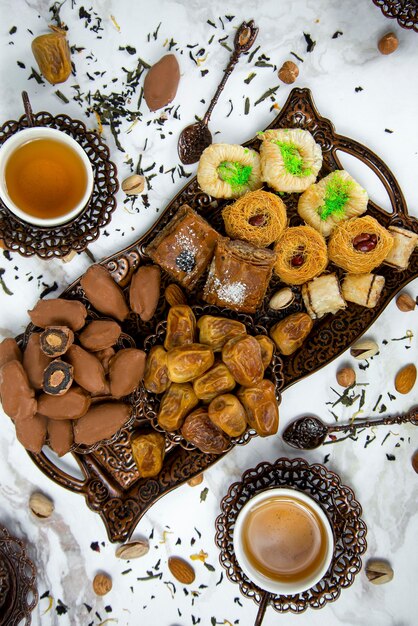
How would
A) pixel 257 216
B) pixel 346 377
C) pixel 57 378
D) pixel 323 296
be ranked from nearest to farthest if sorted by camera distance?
pixel 57 378 < pixel 257 216 < pixel 323 296 < pixel 346 377

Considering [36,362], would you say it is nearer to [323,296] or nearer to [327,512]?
[323,296]

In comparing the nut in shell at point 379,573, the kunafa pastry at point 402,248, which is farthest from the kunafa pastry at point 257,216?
the nut in shell at point 379,573

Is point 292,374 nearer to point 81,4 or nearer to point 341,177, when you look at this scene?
point 341,177

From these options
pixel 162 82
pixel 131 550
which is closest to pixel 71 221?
pixel 162 82

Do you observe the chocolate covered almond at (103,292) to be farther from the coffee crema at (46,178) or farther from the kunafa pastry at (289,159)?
the kunafa pastry at (289,159)

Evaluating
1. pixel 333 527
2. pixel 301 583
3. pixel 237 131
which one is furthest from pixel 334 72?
pixel 301 583

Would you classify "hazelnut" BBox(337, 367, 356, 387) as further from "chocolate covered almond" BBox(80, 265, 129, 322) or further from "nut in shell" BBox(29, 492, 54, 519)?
"nut in shell" BBox(29, 492, 54, 519)
